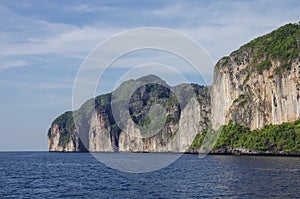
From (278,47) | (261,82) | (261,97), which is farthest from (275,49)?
(261,97)

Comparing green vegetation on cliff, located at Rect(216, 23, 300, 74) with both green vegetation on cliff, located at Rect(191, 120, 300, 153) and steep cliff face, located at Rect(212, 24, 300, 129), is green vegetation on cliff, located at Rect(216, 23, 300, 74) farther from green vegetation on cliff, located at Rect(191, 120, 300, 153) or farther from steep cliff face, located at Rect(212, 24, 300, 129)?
green vegetation on cliff, located at Rect(191, 120, 300, 153)

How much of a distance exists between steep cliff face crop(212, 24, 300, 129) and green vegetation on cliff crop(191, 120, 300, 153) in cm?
292

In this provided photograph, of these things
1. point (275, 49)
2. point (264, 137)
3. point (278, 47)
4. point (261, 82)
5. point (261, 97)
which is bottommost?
point (264, 137)

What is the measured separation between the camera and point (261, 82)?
529 feet

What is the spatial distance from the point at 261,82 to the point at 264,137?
22892mm

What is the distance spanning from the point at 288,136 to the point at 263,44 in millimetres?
48756

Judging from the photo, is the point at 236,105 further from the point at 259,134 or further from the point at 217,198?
the point at 217,198

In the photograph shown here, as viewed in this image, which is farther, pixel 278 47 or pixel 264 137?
pixel 278 47

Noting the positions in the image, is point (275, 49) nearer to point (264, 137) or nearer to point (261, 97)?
point (261, 97)

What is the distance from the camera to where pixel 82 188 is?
58812 millimetres

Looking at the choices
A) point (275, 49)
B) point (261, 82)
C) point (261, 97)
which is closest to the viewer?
point (275, 49)

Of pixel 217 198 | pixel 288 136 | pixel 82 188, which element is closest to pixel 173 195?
pixel 217 198

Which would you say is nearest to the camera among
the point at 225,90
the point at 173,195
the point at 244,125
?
the point at 173,195

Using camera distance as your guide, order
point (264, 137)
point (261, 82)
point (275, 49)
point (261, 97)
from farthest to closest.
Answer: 1. point (261, 97)
2. point (261, 82)
3. point (275, 49)
4. point (264, 137)
